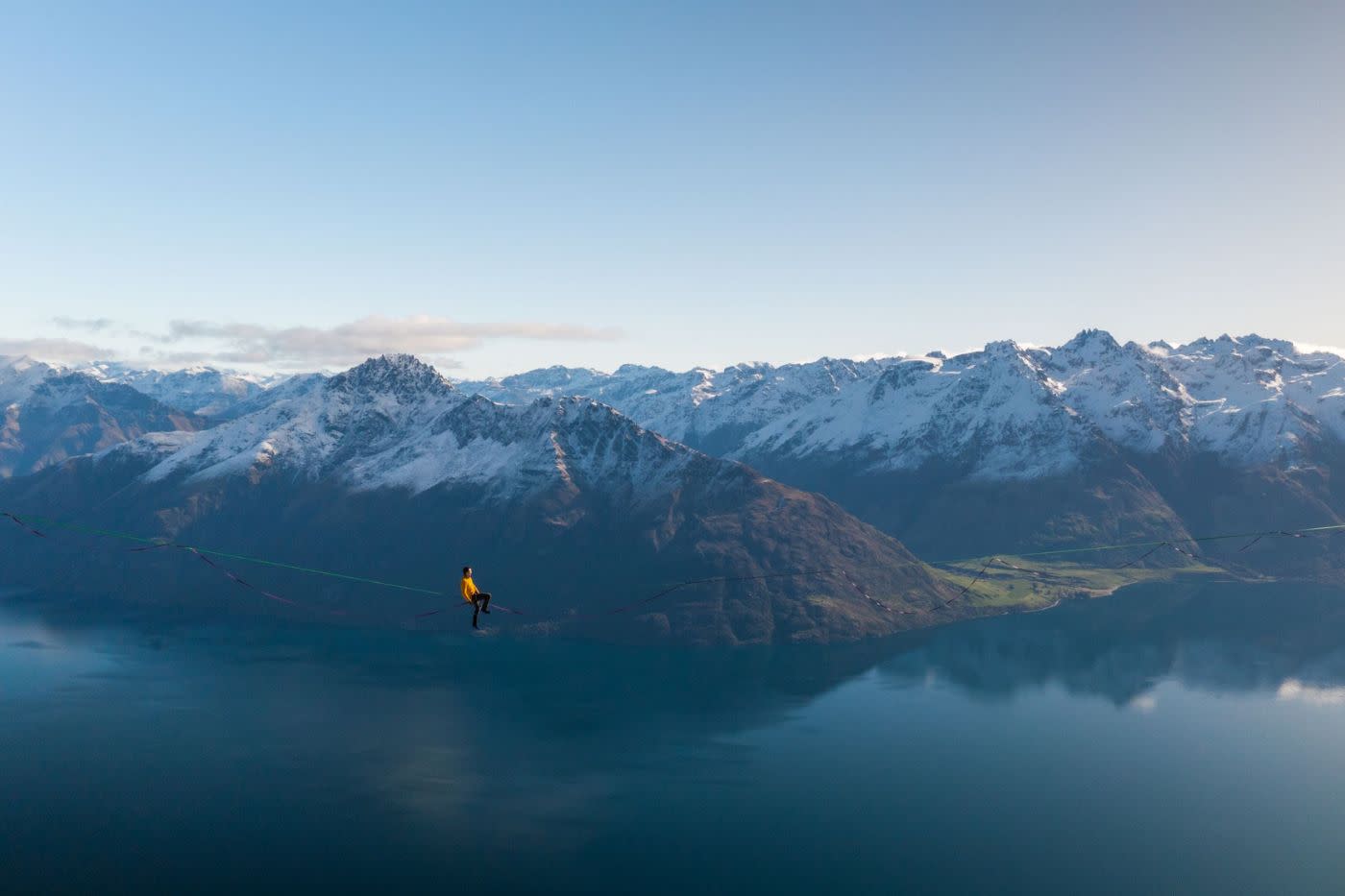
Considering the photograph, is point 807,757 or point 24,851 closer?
point 24,851

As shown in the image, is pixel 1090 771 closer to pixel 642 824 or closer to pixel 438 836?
pixel 642 824

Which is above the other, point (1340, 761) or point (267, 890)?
point (1340, 761)

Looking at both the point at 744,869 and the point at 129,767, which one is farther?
the point at 129,767

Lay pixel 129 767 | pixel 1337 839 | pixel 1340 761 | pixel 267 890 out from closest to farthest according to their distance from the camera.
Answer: pixel 267 890 → pixel 1337 839 → pixel 129 767 → pixel 1340 761

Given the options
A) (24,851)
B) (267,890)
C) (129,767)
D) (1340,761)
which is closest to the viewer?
(267,890)

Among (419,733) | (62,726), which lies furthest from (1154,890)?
(62,726)

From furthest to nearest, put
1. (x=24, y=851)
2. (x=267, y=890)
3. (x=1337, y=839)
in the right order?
(x=1337, y=839) → (x=24, y=851) → (x=267, y=890)

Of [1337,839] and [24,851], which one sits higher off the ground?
[1337,839]

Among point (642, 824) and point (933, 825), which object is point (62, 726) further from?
point (933, 825)

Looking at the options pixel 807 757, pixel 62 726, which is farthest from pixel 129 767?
pixel 807 757
